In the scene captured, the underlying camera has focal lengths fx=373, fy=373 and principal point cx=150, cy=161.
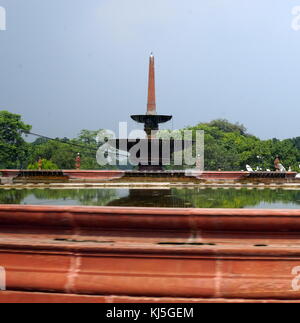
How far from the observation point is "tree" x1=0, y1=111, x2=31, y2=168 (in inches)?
1775

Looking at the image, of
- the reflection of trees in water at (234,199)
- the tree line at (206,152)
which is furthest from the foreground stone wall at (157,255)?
the tree line at (206,152)

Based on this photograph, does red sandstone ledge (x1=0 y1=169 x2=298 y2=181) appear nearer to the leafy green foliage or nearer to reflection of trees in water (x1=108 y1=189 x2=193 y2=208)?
reflection of trees in water (x1=108 y1=189 x2=193 y2=208)

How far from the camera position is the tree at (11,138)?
148 ft

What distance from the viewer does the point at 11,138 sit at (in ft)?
153

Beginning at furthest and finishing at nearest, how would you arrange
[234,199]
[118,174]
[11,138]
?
[11,138]
[118,174]
[234,199]

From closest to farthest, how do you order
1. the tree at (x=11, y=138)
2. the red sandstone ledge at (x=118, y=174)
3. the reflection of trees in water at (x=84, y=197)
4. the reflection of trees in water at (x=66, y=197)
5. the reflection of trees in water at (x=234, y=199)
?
the reflection of trees in water at (x=234, y=199), the reflection of trees in water at (x=66, y=197), the reflection of trees in water at (x=84, y=197), the red sandstone ledge at (x=118, y=174), the tree at (x=11, y=138)

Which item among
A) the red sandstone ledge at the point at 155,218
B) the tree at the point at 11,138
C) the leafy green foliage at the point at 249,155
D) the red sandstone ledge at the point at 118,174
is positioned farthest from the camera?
the leafy green foliage at the point at 249,155

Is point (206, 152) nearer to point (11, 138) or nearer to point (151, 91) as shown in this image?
point (11, 138)

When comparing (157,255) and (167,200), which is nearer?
(157,255)

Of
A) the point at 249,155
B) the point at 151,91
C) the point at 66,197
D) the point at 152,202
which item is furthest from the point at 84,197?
the point at 249,155

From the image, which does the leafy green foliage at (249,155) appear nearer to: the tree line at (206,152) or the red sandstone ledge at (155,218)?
the tree line at (206,152)

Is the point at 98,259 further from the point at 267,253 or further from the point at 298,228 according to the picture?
the point at 298,228

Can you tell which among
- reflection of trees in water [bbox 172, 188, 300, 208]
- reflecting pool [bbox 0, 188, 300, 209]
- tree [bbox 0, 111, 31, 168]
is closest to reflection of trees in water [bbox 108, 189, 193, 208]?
reflecting pool [bbox 0, 188, 300, 209]
